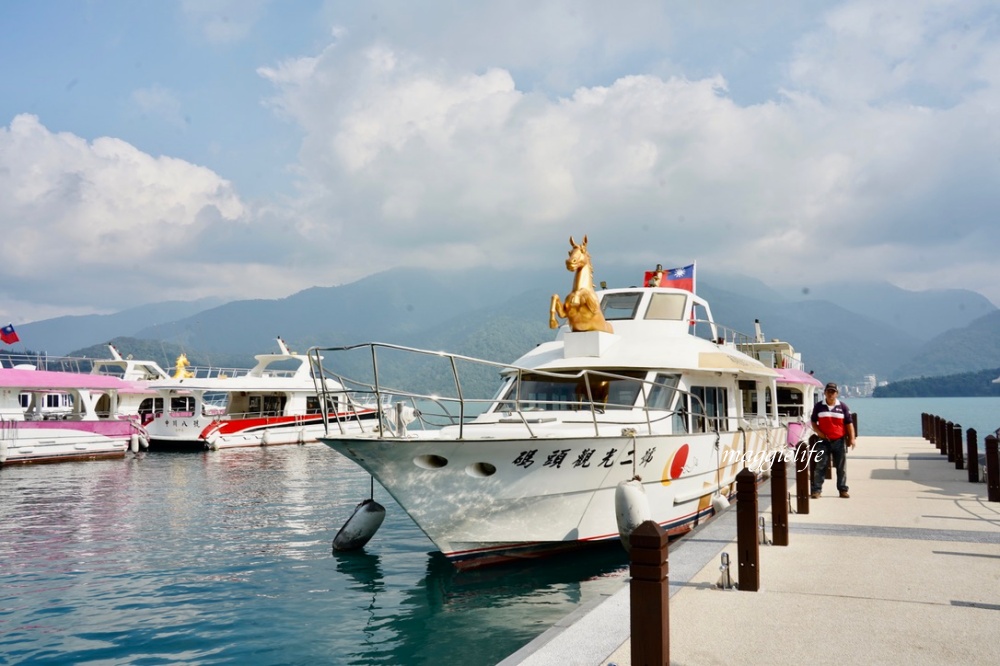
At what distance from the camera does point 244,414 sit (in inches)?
1592

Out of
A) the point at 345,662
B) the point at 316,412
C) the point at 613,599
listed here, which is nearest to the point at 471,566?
the point at 345,662

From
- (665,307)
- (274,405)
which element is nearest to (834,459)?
(665,307)

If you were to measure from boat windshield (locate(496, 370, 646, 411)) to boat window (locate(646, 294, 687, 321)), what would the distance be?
8.53 ft

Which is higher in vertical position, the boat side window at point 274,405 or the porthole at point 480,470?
the boat side window at point 274,405

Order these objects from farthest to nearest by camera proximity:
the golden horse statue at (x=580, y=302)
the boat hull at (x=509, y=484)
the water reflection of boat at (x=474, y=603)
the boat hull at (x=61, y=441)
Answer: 1. the boat hull at (x=61, y=441)
2. the golden horse statue at (x=580, y=302)
3. the boat hull at (x=509, y=484)
4. the water reflection of boat at (x=474, y=603)

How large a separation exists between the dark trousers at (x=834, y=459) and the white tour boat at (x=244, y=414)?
23.8 metres

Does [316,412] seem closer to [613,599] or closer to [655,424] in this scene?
[655,424]

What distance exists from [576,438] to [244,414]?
114 ft

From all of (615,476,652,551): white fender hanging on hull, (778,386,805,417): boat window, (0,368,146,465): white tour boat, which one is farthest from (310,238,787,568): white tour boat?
(0,368,146,465): white tour boat

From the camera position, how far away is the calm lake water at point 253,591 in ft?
26.0

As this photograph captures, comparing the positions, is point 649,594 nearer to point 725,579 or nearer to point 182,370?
point 725,579

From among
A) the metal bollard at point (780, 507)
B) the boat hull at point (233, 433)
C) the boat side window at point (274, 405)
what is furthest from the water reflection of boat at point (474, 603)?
the boat side window at point (274, 405)

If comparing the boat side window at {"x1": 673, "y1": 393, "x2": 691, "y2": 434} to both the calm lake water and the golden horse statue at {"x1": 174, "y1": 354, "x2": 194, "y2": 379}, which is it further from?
the golden horse statue at {"x1": 174, "y1": 354, "x2": 194, "y2": 379}

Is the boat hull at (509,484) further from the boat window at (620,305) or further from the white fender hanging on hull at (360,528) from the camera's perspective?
the boat window at (620,305)
